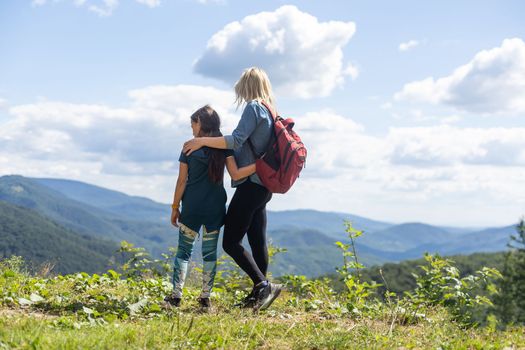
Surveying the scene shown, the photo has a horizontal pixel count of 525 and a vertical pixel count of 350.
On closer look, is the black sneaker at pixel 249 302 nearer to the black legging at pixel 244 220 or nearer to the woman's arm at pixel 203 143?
the black legging at pixel 244 220

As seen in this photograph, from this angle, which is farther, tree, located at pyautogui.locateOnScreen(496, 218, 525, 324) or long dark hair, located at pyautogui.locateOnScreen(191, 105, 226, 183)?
tree, located at pyautogui.locateOnScreen(496, 218, 525, 324)

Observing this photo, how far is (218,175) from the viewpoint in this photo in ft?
19.0

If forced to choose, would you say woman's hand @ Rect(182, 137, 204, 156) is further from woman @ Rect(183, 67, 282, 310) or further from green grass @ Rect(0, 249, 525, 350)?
green grass @ Rect(0, 249, 525, 350)

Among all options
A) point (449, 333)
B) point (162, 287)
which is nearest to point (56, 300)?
point (162, 287)

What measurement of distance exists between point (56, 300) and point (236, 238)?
2410mm

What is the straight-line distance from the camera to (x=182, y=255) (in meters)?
6.08

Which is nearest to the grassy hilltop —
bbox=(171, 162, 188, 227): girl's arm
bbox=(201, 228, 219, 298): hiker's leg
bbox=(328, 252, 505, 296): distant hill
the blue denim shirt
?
bbox=(201, 228, 219, 298): hiker's leg

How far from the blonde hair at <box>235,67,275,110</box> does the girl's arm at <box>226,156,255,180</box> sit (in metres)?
0.73

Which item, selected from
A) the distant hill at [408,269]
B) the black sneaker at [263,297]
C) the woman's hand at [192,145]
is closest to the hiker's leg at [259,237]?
the black sneaker at [263,297]

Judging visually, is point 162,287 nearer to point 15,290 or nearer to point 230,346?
point 15,290

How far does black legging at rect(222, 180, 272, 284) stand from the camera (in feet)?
18.9

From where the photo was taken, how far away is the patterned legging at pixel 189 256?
19.6 ft

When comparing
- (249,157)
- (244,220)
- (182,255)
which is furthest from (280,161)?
(182,255)

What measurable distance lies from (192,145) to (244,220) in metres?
1.11
